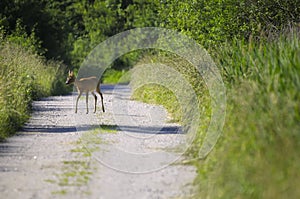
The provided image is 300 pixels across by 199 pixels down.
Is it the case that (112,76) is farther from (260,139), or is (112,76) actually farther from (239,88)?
(260,139)

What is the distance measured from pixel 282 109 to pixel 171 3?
51.0 ft

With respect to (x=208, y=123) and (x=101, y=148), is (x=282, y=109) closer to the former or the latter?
(x=208, y=123)

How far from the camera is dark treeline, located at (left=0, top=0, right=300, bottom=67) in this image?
1869cm

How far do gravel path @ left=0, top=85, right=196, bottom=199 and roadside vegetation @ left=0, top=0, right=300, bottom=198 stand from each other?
1.49 ft

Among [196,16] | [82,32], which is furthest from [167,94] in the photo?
[82,32]

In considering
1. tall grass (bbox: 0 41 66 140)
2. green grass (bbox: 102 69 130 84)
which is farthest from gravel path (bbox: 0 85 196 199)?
green grass (bbox: 102 69 130 84)

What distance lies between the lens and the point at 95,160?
10.9 metres

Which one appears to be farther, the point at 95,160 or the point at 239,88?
the point at 95,160

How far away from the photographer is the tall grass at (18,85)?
14.4 metres

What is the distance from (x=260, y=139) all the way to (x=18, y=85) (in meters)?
10.6

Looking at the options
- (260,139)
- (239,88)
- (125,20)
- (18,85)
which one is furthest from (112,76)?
(260,139)

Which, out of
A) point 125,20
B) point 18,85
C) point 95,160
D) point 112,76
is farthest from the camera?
point 125,20

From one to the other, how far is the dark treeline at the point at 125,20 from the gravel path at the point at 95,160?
314 cm

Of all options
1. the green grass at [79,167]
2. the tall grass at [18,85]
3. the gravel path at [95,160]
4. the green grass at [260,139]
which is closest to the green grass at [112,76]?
the tall grass at [18,85]
